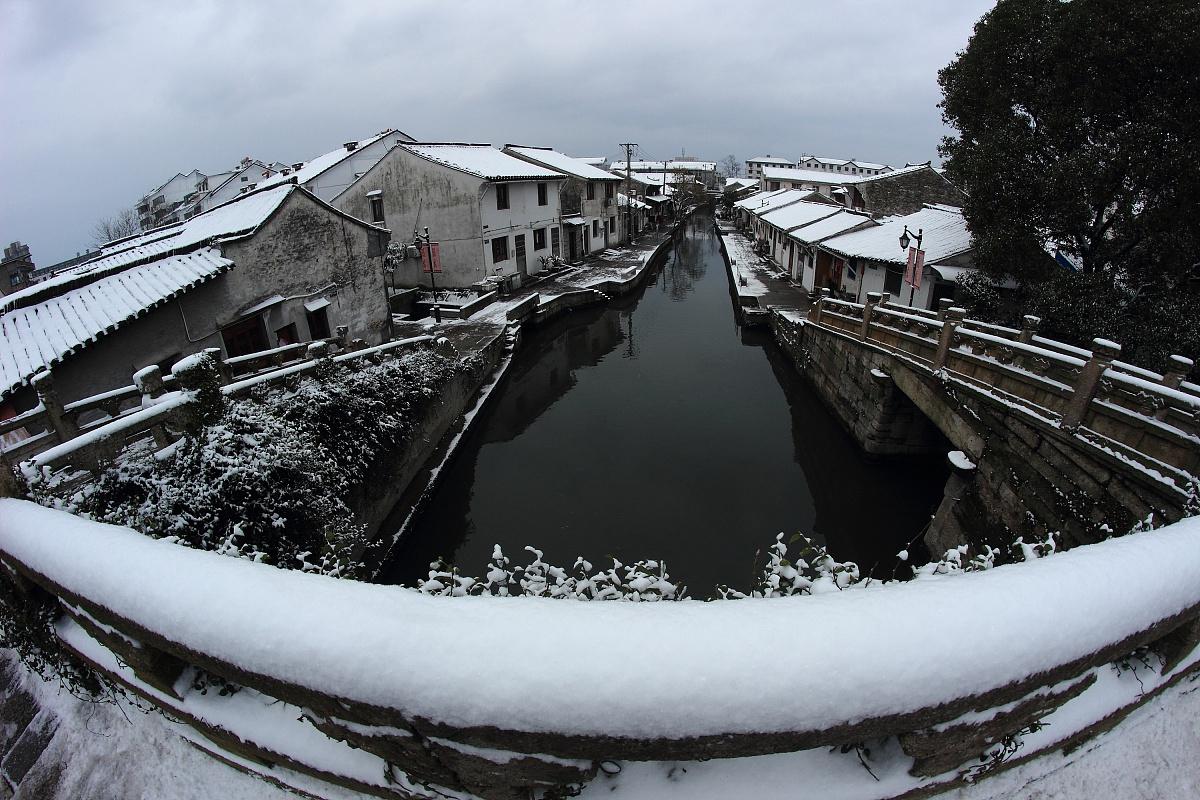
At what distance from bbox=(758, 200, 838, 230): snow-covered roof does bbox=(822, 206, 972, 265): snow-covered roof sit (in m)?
6.18

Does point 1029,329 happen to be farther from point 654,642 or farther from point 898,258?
point 654,642

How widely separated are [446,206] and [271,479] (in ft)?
71.4

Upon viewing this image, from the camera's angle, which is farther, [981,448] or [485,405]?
[485,405]

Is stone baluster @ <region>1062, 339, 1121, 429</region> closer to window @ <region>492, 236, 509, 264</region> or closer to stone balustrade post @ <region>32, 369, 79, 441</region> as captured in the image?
stone balustrade post @ <region>32, 369, 79, 441</region>

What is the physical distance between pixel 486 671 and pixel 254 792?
2272mm

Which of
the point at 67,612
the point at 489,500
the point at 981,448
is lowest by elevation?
the point at 489,500

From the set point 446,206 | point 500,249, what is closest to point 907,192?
point 500,249

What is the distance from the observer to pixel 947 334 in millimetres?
11070

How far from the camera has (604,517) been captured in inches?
466

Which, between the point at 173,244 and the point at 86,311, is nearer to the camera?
the point at 86,311

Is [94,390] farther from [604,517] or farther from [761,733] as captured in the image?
[761,733]

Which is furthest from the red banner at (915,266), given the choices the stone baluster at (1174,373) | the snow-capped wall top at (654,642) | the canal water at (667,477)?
the snow-capped wall top at (654,642)

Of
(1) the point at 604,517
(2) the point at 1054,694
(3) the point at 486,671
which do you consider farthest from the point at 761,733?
(1) the point at 604,517

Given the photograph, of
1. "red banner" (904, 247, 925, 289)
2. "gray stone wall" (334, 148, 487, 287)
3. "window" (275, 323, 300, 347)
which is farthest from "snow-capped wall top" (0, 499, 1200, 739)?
"gray stone wall" (334, 148, 487, 287)
